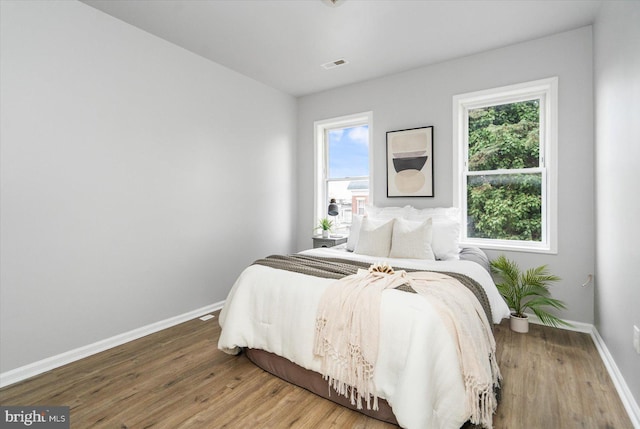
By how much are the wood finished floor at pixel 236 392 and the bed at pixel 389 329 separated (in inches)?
6.0

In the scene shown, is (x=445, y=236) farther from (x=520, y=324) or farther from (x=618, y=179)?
(x=618, y=179)

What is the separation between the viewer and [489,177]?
3463mm

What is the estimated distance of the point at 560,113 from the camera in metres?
3.00

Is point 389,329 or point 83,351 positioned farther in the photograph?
point 83,351

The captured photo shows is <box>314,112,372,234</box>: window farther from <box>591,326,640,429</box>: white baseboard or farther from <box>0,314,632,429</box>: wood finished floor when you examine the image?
<box>591,326,640,429</box>: white baseboard

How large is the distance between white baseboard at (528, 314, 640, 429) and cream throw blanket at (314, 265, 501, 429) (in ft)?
2.24

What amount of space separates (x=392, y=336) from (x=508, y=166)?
101 inches

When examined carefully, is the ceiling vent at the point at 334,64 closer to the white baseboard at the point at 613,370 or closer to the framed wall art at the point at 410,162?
the framed wall art at the point at 410,162

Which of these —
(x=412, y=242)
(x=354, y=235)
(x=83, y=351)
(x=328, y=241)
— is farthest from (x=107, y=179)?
(x=412, y=242)

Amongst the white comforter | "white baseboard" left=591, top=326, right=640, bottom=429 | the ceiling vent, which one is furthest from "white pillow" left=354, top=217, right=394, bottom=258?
the ceiling vent

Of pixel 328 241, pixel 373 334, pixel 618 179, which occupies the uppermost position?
pixel 618 179

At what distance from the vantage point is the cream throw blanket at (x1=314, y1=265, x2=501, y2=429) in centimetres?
158

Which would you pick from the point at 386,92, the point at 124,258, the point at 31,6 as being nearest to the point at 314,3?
the point at 386,92

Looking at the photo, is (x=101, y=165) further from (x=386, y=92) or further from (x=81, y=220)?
(x=386, y=92)
